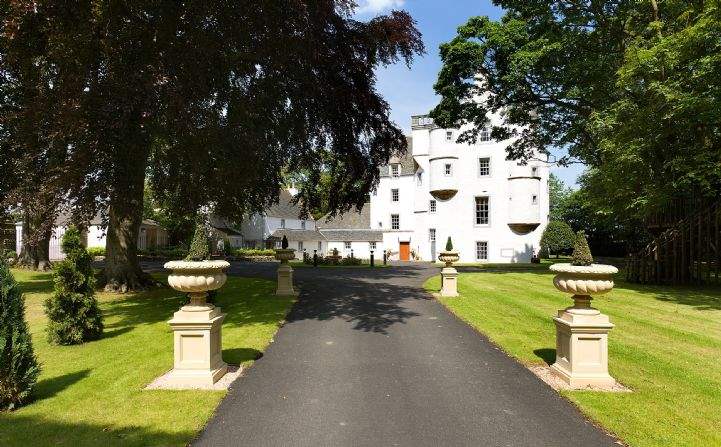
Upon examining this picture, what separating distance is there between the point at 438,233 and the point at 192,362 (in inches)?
1413

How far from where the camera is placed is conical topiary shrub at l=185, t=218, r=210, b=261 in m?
6.84

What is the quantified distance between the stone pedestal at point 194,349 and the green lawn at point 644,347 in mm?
5436

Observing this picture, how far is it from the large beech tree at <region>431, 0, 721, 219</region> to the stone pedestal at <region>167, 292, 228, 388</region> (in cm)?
1700

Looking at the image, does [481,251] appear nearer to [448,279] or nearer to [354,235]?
[354,235]

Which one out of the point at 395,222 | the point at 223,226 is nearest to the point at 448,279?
the point at 395,222

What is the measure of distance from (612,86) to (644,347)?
54.4 ft

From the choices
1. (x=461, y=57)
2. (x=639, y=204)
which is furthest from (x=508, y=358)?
(x=461, y=57)

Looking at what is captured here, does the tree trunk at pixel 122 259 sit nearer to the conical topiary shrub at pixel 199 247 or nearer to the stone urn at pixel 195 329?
the conical topiary shrub at pixel 199 247

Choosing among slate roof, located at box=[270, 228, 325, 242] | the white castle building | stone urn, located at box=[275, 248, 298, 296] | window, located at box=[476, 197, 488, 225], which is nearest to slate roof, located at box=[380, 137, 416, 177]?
the white castle building

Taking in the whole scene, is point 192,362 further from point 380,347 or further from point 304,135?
point 304,135

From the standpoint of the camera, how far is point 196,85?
10.1 meters

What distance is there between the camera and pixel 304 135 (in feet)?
44.2

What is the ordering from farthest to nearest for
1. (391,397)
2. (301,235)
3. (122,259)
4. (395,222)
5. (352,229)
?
(301,235)
(352,229)
(395,222)
(122,259)
(391,397)

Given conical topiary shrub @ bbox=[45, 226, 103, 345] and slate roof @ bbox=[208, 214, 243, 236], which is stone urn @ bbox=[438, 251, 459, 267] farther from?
slate roof @ bbox=[208, 214, 243, 236]
